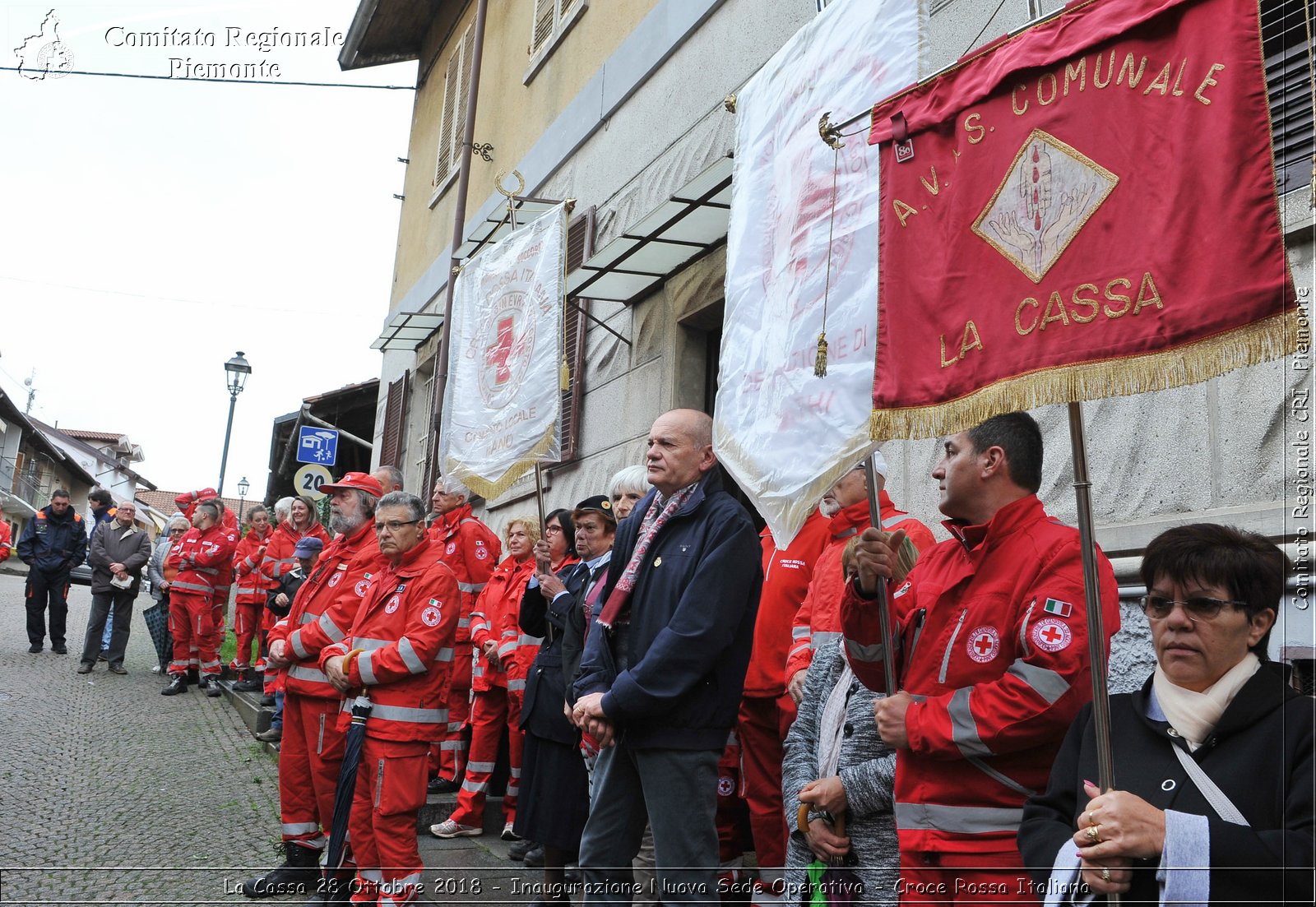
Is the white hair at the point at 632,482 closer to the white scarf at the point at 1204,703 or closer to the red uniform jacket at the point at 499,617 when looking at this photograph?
the red uniform jacket at the point at 499,617

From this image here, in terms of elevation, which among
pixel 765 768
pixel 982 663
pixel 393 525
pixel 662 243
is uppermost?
pixel 662 243

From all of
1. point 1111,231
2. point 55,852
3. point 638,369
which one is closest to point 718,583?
point 1111,231

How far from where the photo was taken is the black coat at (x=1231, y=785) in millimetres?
2090

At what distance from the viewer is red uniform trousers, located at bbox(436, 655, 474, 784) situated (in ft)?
25.4

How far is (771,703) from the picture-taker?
4887 millimetres

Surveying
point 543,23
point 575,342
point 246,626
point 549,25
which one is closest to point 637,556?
point 575,342

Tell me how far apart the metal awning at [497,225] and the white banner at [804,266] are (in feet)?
22.1

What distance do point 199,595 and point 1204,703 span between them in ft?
38.0

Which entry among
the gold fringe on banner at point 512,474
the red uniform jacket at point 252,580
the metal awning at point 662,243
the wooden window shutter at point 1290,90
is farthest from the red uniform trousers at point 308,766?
the red uniform jacket at point 252,580

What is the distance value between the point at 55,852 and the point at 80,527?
9.45m

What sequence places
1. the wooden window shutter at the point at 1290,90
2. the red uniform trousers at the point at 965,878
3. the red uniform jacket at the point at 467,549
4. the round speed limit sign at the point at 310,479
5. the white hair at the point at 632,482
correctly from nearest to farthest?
the red uniform trousers at the point at 965,878
the wooden window shutter at the point at 1290,90
the white hair at the point at 632,482
the red uniform jacket at the point at 467,549
the round speed limit sign at the point at 310,479

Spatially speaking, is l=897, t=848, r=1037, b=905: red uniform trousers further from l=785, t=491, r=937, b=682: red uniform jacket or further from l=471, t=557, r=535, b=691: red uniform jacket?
l=471, t=557, r=535, b=691: red uniform jacket

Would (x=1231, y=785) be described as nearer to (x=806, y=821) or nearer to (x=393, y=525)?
(x=806, y=821)

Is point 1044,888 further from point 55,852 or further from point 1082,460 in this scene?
point 55,852
